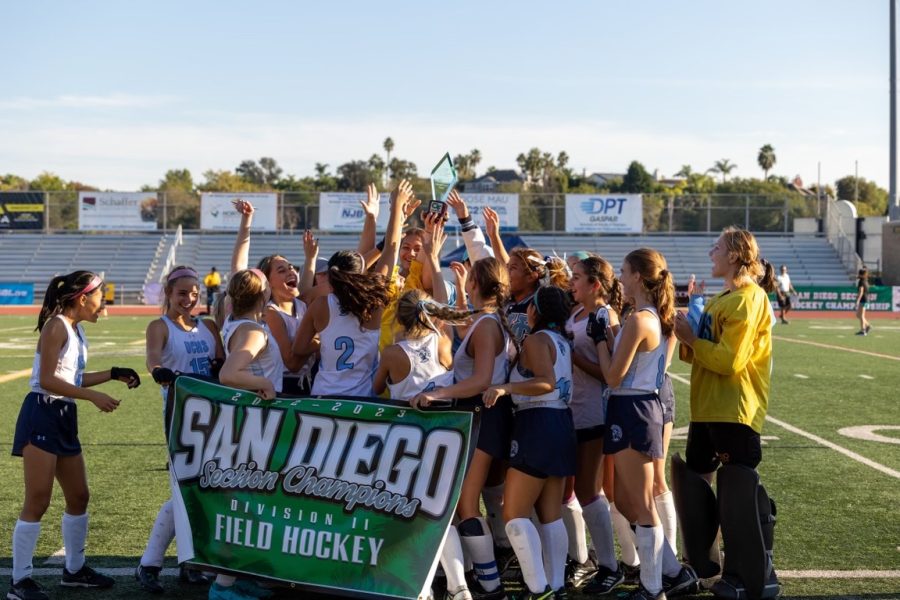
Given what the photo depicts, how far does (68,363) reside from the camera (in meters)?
5.36

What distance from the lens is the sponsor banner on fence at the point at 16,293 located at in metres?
42.0

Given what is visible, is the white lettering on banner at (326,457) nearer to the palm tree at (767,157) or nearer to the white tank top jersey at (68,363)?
the white tank top jersey at (68,363)

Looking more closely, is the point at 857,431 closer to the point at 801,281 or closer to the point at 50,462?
the point at 50,462

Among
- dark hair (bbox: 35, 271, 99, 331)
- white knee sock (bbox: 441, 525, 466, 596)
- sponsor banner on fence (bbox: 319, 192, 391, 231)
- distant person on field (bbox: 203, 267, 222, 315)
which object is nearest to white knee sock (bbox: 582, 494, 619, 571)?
white knee sock (bbox: 441, 525, 466, 596)

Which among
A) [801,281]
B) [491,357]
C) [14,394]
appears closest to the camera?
[491,357]

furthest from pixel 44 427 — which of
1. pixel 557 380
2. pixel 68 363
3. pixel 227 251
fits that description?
pixel 227 251

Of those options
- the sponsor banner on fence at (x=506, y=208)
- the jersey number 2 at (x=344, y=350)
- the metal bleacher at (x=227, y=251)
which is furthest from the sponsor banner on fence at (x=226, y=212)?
the jersey number 2 at (x=344, y=350)

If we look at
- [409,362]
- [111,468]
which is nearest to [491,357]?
[409,362]

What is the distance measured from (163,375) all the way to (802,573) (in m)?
3.54

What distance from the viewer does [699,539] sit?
18.2ft

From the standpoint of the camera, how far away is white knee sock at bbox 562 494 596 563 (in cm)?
565

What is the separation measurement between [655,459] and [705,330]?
718mm

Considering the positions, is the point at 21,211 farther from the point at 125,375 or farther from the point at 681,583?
the point at 681,583

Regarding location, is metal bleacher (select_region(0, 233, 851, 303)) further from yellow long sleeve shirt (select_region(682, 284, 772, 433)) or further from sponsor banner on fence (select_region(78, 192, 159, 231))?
yellow long sleeve shirt (select_region(682, 284, 772, 433))
